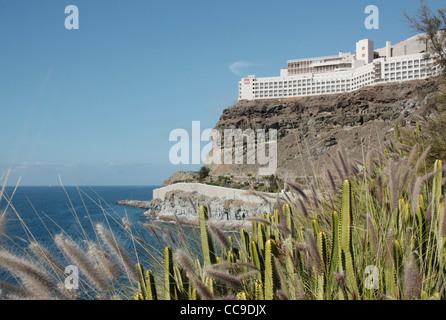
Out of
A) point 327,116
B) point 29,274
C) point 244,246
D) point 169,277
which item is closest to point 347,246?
point 244,246

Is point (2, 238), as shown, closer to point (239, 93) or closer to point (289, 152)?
point (289, 152)

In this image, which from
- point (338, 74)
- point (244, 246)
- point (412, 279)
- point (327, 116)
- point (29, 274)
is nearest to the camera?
point (412, 279)

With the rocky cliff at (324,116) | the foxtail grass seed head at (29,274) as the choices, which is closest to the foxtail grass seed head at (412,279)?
the foxtail grass seed head at (29,274)

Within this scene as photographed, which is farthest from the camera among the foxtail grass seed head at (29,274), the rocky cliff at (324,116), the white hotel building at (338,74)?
the white hotel building at (338,74)

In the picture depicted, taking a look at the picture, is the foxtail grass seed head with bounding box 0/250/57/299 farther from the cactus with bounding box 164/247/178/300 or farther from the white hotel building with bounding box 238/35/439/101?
the white hotel building with bounding box 238/35/439/101

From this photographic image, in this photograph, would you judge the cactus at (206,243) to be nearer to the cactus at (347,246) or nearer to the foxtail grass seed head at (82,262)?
the foxtail grass seed head at (82,262)

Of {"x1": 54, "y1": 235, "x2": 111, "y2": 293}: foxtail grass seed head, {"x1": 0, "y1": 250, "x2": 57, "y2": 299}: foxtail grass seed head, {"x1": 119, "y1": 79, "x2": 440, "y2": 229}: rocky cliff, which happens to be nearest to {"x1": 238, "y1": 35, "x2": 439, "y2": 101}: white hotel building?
{"x1": 119, "y1": 79, "x2": 440, "y2": 229}: rocky cliff

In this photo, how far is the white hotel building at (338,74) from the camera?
6212cm

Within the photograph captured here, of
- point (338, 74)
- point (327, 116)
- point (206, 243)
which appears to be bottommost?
point (206, 243)

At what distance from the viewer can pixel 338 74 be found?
70.4 metres

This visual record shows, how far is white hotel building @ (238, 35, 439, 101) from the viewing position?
204 feet

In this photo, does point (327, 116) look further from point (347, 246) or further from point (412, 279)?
point (412, 279)
